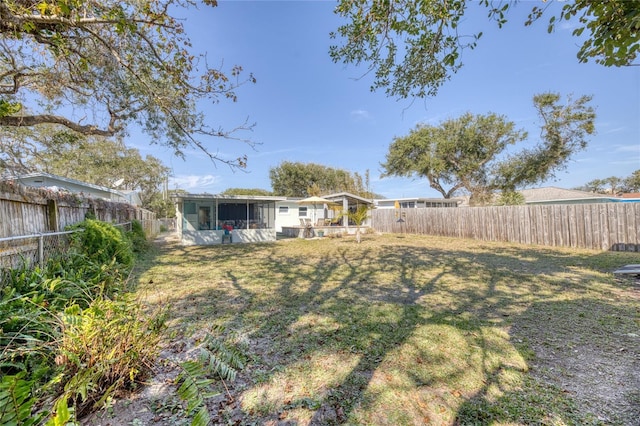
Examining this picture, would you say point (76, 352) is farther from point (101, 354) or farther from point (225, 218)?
point (225, 218)

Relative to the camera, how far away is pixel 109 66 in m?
5.70

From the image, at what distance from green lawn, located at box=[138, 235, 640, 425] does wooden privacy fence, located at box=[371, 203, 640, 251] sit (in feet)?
→ 15.1

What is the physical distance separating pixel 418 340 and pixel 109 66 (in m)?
7.56

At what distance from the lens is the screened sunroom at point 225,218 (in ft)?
42.3

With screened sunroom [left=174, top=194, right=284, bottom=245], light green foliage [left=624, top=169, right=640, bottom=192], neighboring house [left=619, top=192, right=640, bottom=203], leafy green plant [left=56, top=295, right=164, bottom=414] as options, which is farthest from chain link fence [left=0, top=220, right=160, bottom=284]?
light green foliage [left=624, top=169, right=640, bottom=192]

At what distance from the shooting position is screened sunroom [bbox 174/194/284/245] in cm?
1288

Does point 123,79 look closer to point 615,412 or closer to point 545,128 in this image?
point 615,412

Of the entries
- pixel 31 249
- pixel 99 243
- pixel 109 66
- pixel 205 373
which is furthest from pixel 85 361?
pixel 109 66

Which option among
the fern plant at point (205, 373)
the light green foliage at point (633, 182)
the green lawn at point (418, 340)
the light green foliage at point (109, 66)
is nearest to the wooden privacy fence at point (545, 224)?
the green lawn at point (418, 340)

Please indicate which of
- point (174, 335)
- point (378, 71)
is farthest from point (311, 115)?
point (174, 335)

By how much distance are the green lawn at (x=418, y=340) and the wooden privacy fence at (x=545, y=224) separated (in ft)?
15.1

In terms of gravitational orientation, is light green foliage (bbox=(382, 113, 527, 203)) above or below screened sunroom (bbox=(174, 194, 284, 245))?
above

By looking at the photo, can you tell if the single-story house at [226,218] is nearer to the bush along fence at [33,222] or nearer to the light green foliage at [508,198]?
the bush along fence at [33,222]

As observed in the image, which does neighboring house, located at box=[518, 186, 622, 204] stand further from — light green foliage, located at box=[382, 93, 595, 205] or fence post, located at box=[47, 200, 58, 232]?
fence post, located at box=[47, 200, 58, 232]
